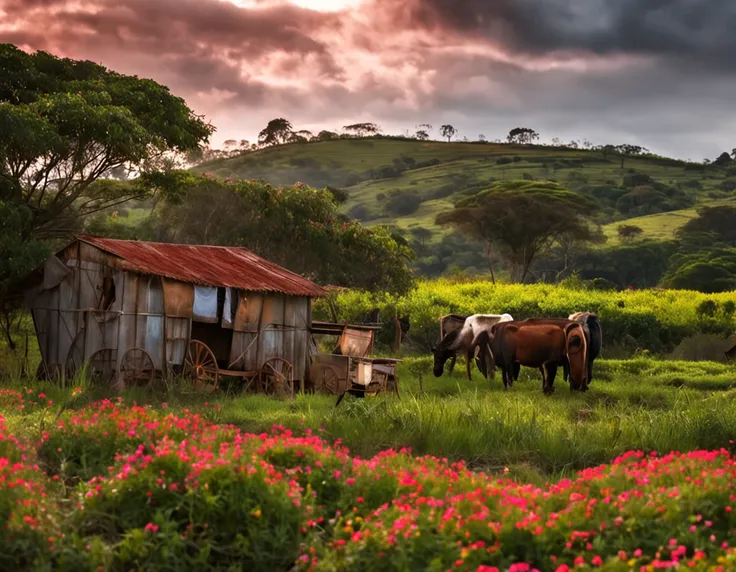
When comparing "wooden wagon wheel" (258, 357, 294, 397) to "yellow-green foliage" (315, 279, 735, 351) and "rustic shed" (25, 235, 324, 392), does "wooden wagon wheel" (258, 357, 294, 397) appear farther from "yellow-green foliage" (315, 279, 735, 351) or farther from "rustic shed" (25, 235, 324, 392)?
"yellow-green foliage" (315, 279, 735, 351)

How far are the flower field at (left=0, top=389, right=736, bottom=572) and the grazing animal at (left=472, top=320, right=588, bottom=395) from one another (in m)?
11.1

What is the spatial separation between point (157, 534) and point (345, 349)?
14701 millimetres

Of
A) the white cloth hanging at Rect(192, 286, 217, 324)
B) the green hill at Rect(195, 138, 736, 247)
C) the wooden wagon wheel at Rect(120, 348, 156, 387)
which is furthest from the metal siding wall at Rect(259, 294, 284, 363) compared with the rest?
the green hill at Rect(195, 138, 736, 247)

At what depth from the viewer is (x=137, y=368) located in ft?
62.2

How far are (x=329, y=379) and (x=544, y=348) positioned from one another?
16.5 feet

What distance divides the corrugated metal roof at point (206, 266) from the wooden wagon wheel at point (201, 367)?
4.82 ft

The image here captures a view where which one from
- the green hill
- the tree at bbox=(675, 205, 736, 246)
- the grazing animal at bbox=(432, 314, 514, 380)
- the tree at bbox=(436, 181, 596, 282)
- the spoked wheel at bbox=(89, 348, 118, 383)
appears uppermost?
the green hill

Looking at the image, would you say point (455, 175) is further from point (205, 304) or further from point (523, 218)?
point (205, 304)

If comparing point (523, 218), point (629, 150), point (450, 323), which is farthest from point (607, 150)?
point (450, 323)

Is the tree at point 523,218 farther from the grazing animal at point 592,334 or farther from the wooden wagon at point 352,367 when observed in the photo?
the wooden wagon at point 352,367

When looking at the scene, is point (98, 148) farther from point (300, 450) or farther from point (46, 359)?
point (300, 450)

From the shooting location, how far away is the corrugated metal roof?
63.9ft

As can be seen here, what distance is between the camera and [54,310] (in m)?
20.2

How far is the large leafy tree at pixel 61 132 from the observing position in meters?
20.1
